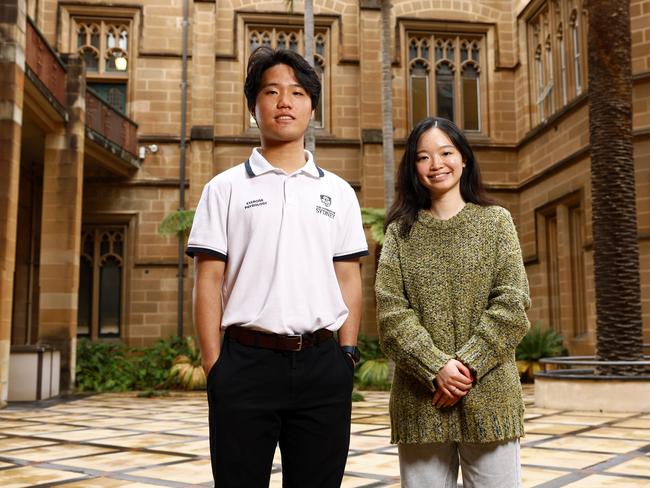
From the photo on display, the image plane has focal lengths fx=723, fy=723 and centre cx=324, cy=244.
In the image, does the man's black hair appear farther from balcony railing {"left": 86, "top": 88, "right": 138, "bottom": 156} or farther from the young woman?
balcony railing {"left": 86, "top": 88, "right": 138, "bottom": 156}

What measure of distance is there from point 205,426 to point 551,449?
369cm

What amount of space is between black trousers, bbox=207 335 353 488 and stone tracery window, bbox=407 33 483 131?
14898 millimetres

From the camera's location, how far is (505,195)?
640 inches

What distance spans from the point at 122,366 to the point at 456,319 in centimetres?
1290

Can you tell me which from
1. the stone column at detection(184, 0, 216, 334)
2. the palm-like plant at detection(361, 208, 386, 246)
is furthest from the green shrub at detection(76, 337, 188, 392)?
the palm-like plant at detection(361, 208, 386, 246)

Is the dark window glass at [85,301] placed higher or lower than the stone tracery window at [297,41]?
lower

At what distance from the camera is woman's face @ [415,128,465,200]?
242cm

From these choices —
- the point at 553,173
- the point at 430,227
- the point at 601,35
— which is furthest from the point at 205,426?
the point at 553,173

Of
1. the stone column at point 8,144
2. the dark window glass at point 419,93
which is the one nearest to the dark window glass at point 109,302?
the stone column at point 8,144

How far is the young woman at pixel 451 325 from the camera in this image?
2238 mm

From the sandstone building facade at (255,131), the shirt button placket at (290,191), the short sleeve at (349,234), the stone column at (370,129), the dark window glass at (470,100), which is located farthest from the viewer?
the dark window glass at (470,100)

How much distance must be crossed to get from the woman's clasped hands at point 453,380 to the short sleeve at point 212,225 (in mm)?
759

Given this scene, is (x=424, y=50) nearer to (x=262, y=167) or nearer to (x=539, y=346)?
(x=539, y=346)

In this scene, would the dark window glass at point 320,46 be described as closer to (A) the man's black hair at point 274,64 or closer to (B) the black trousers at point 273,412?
(A) the man's black hair at point 274,64
